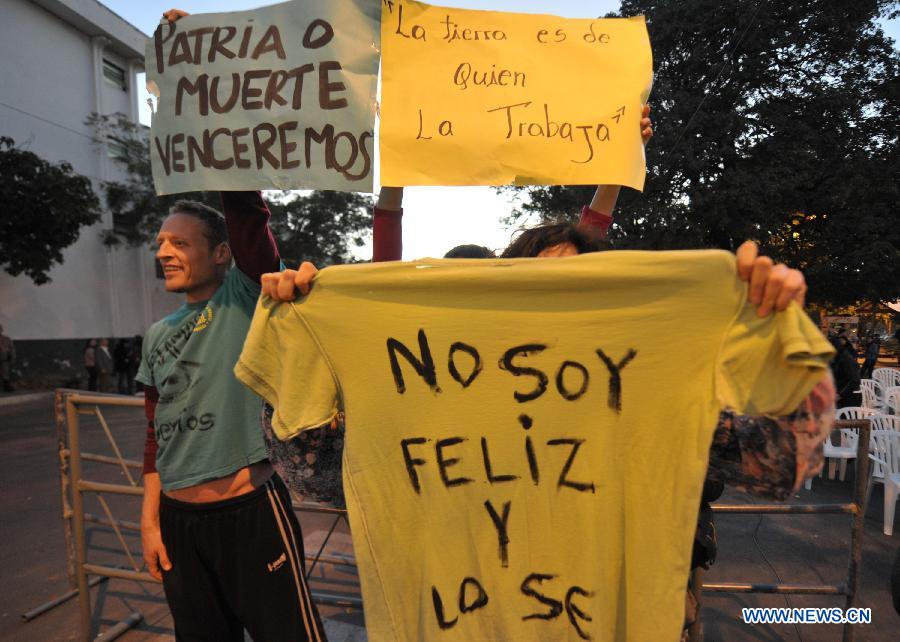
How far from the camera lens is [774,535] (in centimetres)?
418

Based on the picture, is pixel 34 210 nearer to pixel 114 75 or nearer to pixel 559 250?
pixel 114 75

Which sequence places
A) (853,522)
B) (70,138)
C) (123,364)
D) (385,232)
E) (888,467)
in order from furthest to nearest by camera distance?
(70,138) → (123,364) → (888,467) → (853,522) → (385,232)

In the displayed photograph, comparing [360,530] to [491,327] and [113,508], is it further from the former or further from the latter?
[113,508]

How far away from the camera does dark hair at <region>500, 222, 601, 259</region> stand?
1.64m

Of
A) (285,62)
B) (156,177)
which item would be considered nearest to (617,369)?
(285,62)

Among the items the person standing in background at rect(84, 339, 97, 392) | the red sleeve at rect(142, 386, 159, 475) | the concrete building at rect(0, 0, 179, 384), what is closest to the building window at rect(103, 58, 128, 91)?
the concrete building at rect(0, 0, 179, 384)

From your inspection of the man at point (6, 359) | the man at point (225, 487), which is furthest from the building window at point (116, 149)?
the man at point (225, 487)

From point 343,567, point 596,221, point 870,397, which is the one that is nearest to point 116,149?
point 343,567

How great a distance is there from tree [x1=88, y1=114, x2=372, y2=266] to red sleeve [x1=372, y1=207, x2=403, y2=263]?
1501 cm

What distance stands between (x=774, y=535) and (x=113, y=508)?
237 inches

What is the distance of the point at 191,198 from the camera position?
712 inches

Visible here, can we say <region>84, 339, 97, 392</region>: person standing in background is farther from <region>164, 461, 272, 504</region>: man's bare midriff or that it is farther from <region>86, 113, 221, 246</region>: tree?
<region>164, 461, 272, 504</region>: man's bare midriff

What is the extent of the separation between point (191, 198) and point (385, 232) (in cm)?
1913

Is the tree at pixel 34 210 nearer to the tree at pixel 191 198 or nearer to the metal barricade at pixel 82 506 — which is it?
the tree at pixel 191 198
